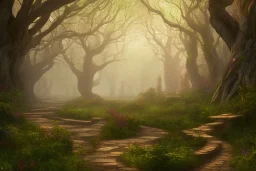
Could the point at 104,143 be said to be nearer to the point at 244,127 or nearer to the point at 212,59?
the point at 244,127

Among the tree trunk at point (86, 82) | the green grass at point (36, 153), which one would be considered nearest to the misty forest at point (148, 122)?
the green grass at point (36, 153)

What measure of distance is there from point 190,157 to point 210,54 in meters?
16.3

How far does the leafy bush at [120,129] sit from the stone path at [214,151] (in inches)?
79.7

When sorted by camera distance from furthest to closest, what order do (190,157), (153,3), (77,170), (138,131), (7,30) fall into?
(153,3), (7,30), (138,131), (190,157), (77,170)

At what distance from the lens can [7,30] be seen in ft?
45.8

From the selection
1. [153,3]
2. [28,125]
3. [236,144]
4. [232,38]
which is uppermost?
[153,3]

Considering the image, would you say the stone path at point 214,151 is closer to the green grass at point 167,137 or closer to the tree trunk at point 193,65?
the green grass at point 167,137

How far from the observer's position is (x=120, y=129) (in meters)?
10.3

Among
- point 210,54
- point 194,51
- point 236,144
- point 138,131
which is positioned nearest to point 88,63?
point 194,51

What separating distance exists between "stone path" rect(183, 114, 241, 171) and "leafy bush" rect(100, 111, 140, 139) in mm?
2023

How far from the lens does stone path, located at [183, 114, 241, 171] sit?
6871mm

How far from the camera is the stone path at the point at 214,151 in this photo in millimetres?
6871

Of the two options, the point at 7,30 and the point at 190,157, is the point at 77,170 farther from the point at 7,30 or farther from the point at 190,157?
the point at 7,30

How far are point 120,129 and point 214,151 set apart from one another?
11.2 feet
